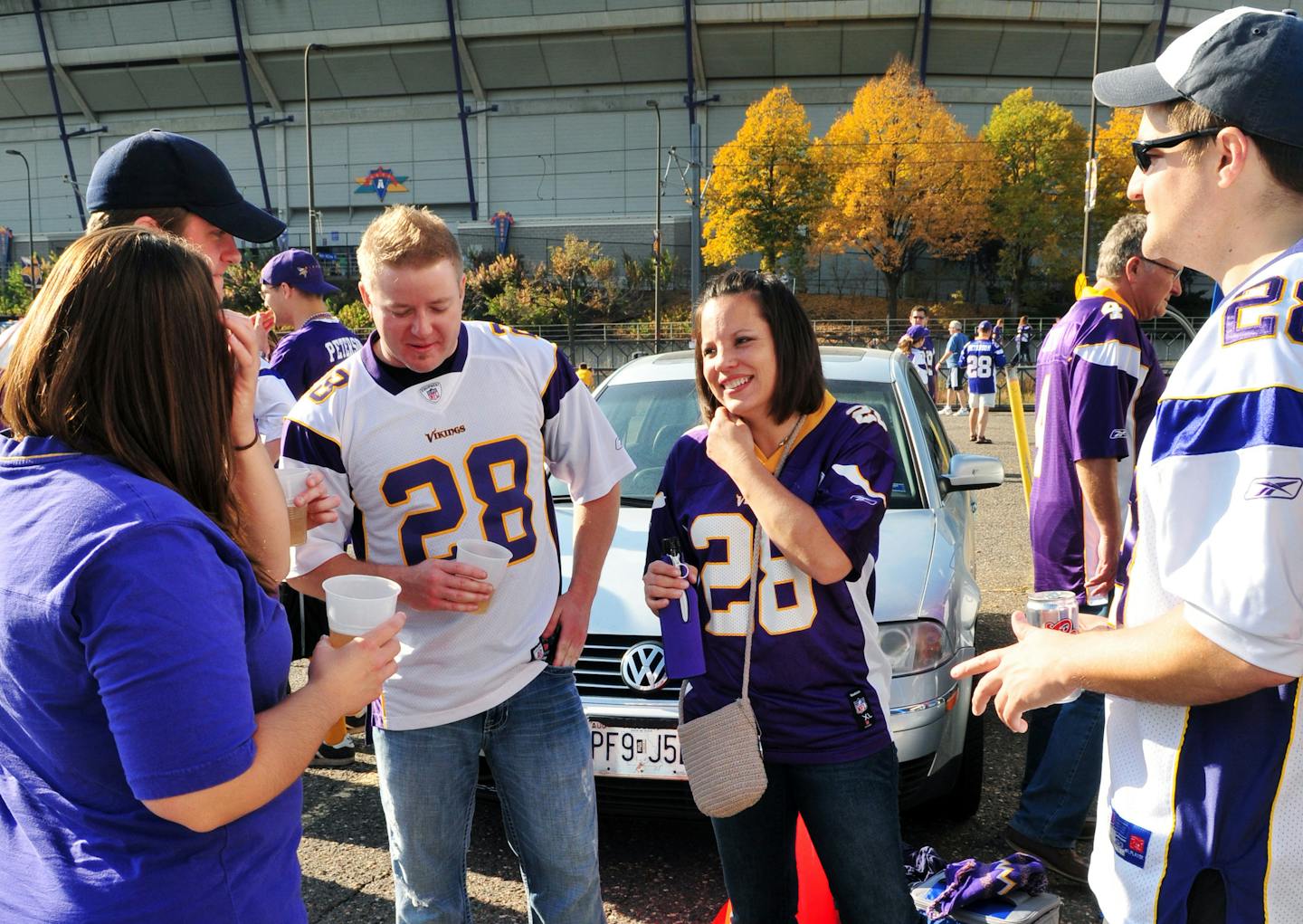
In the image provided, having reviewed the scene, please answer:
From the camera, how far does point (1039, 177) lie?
4291cm

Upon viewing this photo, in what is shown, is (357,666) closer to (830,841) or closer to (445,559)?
(445,559)

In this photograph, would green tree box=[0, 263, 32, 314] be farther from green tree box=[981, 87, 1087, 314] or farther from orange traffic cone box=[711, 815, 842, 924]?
orange traffic cone box=[711, 815, 842, 924]

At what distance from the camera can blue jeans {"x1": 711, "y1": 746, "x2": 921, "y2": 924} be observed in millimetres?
2174

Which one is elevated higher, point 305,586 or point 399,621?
point 399,621

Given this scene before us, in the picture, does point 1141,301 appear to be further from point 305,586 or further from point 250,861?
point 250,861

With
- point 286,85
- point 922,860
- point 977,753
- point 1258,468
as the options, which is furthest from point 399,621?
point 286,85

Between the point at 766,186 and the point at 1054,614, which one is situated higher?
the point at 766,186

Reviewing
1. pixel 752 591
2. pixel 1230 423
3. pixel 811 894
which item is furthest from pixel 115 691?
pixel 811 894

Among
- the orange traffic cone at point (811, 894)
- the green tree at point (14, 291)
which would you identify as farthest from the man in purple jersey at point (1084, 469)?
the green tree at point (14, 291)

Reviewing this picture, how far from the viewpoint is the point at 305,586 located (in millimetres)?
2490

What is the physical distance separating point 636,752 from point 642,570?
739 mm

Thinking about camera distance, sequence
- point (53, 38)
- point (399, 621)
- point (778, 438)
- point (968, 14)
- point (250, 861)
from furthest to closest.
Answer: point (53, 38), point (968, 14), point (778, 438), point (399, 621), point (250, 861)

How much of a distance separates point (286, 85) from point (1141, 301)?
5246cm

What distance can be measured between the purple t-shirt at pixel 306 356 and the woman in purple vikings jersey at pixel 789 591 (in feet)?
10.7
